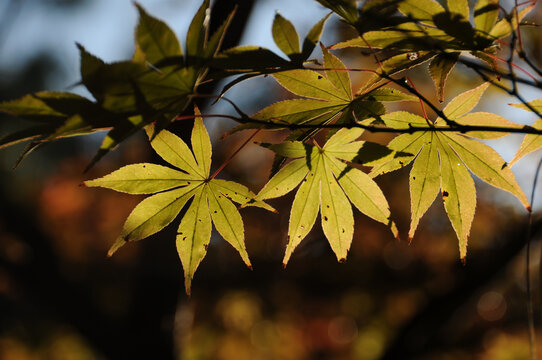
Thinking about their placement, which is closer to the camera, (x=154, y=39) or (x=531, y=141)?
(x=154, y=39)

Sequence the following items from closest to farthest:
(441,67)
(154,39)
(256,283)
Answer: (154,39), (441,67), (256,283)

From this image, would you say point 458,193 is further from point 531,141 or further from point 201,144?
point 201,144

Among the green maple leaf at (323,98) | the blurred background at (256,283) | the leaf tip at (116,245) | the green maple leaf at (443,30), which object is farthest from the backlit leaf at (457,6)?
the blurred background at (256,283)

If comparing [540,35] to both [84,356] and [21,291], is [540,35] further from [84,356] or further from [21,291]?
[84,356]

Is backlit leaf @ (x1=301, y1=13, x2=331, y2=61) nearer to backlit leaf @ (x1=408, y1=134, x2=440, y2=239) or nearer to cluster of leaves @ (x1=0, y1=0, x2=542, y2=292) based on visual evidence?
cluster of leaves @ (x1=0, y1=0, x2=542, y2=292)

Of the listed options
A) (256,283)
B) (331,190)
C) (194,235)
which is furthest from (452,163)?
(256,283)

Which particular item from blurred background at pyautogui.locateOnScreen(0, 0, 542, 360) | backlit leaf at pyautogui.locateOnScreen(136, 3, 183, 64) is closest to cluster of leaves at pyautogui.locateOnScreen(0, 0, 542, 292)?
backlit leaf at pyautogui.locateOnScreen(136, 3, 183, 64)
